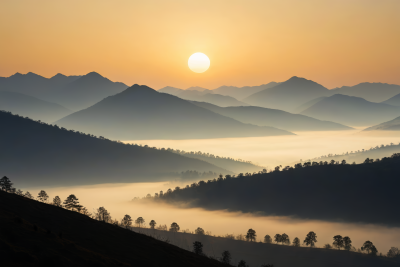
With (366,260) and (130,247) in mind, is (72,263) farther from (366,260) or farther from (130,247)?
(366,260)

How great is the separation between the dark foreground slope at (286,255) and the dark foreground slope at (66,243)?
91.0 meters

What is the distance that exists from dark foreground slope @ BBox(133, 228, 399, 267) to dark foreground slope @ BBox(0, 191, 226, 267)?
91.0 m

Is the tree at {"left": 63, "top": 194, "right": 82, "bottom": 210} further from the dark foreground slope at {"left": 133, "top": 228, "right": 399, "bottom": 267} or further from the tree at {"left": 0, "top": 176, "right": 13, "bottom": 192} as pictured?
the dark foreground slope at {"left": 133, "top": 228, "right": 399, "bottom": 267}

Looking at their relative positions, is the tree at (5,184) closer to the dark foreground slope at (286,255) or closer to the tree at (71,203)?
the tree at (71,203)

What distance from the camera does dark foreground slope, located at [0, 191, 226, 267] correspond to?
134 ft

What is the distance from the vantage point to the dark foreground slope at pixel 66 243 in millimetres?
40719

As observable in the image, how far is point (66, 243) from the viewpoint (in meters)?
46.4

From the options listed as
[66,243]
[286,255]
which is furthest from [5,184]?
[286,255]

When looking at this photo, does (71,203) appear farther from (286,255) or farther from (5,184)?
(286,255)

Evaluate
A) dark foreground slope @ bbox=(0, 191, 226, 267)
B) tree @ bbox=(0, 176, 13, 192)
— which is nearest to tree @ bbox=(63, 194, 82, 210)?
tree @ bbox=(0, 176, 13, 192)

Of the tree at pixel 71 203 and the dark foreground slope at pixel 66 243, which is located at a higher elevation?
the tree at pixel 71 203

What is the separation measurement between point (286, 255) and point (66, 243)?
135274 mm

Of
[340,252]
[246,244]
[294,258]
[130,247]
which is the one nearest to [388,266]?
[340,252]

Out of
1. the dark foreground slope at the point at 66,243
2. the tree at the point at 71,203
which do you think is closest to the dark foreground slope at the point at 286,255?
the tree at the point at 71,203
